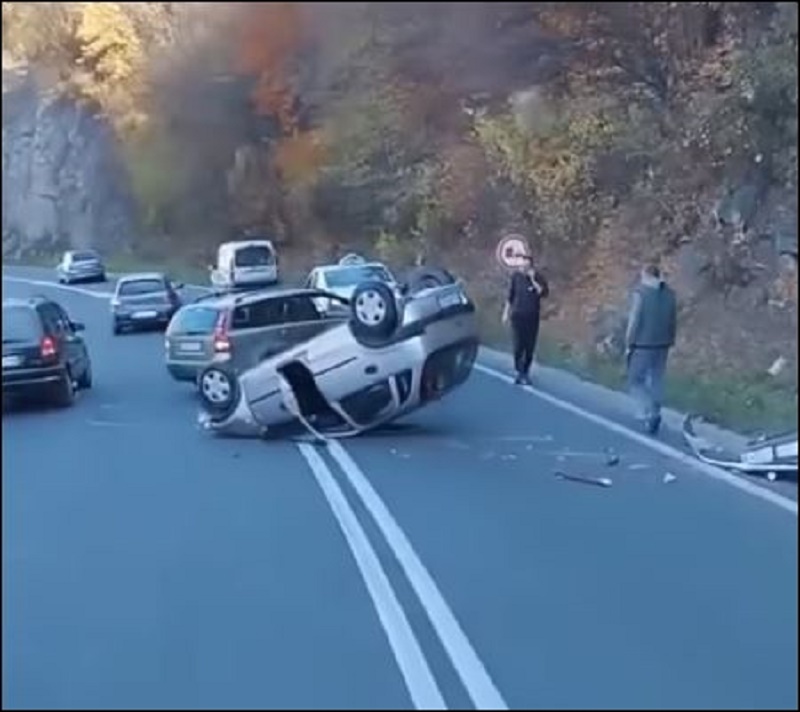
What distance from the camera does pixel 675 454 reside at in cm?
1819

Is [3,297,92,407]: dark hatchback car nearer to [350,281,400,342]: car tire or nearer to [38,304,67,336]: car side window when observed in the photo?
[38,304,67,336]: car side window

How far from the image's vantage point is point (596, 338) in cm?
3034

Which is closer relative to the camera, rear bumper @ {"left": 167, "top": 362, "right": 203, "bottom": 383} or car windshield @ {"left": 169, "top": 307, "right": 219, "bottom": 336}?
car windshield @ {"left": 169, "top": 307, "right": 219, "bottom": 336}

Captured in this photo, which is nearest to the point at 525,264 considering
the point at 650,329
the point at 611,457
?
the point at 650,329

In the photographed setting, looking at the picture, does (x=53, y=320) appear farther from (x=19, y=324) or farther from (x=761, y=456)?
(x=761, y=456)

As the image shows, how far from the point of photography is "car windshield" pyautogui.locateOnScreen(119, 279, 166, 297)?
45.5ft

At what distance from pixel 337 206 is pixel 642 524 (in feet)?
10.7

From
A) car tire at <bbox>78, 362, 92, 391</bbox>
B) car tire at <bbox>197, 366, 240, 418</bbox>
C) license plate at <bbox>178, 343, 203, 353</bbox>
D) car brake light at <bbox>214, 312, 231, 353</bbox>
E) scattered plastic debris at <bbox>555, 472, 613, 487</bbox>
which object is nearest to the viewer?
scattered plastic debris at <bbox>555, 472, 613, 487</bbox>

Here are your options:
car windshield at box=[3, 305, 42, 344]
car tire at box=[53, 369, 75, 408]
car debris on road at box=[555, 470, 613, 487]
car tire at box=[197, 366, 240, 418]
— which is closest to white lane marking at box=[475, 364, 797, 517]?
car debris on road at box=[555, 470, 613, 487]

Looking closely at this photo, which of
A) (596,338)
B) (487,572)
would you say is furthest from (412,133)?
(596,338)

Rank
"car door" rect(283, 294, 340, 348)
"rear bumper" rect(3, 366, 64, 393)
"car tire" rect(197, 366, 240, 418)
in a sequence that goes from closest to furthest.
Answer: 1. "rear bumper" rect(3, 366, 64, 393)
2. "car tire" rect(197, 366, 240, 418)
3. "car door" rect(283, 294, 340, 348)

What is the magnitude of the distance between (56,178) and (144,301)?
7.84 m

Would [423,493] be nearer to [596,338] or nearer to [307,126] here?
[307,126]

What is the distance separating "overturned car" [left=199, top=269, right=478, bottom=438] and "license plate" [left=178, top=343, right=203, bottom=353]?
420cm
